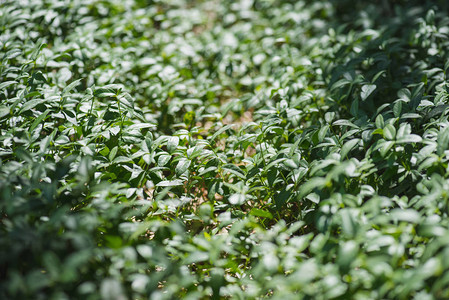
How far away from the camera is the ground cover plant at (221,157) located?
3.91 ft

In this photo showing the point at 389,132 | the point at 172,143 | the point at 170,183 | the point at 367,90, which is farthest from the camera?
the point at 367,90

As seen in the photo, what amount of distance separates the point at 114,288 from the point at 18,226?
0.42 meters

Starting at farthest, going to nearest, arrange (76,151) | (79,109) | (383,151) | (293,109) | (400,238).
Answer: (293,109) < (79,109) < (76,151) < (383,151) < (400,238)

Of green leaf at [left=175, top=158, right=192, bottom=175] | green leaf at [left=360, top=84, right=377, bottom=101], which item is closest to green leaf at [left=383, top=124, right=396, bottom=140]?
green leaf at [left=360, top=84, right=377, bottom=101]

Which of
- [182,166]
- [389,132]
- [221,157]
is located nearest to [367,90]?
[389,132]

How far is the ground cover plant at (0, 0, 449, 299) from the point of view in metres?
1.19

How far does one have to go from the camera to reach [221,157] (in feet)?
5.81

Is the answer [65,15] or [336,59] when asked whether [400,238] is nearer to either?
[336,59]

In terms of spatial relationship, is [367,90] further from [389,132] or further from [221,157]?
[221,157]

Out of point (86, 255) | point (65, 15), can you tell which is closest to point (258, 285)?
point (86, 255)

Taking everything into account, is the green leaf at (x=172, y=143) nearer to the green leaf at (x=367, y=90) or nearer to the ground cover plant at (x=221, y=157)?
the ground cover plant at (x=221, y=157)

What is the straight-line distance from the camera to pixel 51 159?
1.73 metres

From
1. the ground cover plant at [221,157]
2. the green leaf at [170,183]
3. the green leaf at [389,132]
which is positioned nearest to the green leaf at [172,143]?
the ground cover plant at [221,157]

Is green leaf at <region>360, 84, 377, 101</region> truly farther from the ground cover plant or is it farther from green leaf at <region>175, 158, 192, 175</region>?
green leaf at <region>175, 158, 192, 175</region>
